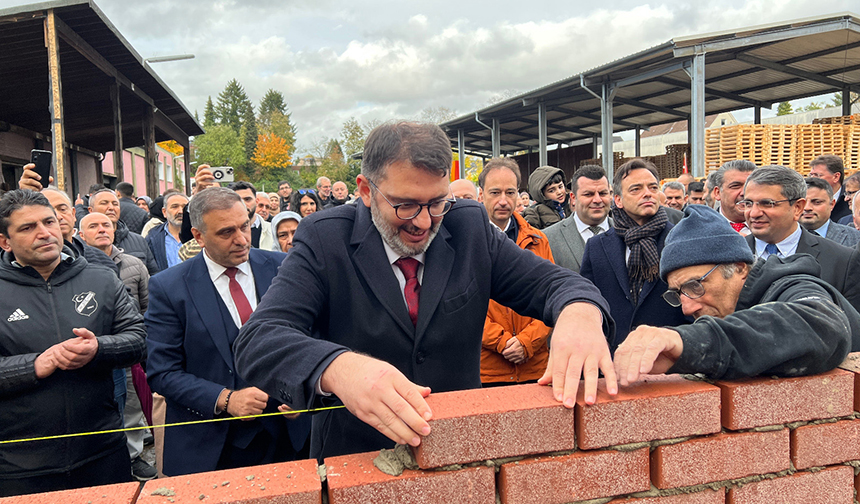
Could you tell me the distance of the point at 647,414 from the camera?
5.42 feet

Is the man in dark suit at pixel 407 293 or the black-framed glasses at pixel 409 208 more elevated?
the black-framed glasses at pixel 409 208

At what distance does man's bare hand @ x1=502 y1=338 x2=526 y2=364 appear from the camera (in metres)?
3.73

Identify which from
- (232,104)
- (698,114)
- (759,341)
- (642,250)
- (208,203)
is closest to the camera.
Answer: (759,341)

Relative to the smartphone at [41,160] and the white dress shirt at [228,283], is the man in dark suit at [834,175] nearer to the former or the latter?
the white dress shirt at [228,283]

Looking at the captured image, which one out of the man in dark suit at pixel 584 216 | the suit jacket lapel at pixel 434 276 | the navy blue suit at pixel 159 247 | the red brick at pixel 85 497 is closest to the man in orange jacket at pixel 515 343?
the man in dark suit at pixel 584 216

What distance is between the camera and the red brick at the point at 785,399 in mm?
1701

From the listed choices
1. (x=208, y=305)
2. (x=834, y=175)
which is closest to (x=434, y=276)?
(x=208, y=305)

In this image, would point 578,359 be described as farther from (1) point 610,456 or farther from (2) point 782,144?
(2) point 782,144

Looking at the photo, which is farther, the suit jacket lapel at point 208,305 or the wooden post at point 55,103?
the wooden post at point 55,103

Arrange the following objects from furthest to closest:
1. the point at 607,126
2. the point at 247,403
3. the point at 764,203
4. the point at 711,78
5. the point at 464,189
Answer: the point at 711,78, the point at 607,126, the point at 464,189, the point at 764,203, the point at 247,403

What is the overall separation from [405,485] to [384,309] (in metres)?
0.62

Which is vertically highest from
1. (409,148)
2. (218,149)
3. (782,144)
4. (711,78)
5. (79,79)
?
(218,149)

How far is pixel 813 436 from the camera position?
5.82ft

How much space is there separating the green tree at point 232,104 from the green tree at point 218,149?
35690 mm
